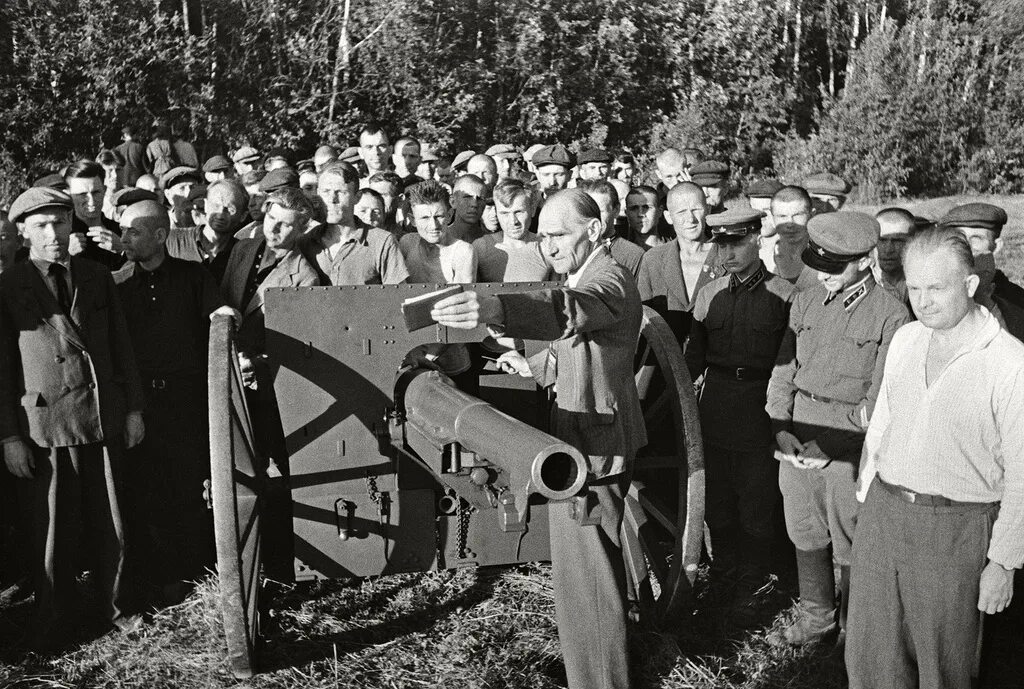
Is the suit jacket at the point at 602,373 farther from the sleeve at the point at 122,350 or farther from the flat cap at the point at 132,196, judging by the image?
the flat cap at the point at 132,196

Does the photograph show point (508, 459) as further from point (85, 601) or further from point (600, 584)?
point (85, 601)

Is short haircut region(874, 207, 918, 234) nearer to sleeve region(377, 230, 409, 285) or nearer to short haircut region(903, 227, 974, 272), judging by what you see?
short haircut region(903, 227, 974, 272)

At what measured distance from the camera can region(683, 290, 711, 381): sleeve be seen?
530cm

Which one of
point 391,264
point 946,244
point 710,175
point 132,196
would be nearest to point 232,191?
point 132,196

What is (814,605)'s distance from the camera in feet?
15.5

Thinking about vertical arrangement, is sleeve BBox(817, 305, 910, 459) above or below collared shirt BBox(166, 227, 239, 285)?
below

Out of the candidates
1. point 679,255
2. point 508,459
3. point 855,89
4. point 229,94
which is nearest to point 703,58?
point 855,89

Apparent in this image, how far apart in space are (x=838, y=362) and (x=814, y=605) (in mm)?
1098

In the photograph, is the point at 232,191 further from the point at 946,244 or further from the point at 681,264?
the point at 946,244

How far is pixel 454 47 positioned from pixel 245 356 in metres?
14.9

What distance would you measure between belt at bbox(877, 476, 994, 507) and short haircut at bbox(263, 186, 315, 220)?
10.3ft

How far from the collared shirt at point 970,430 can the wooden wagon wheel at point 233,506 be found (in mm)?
2361

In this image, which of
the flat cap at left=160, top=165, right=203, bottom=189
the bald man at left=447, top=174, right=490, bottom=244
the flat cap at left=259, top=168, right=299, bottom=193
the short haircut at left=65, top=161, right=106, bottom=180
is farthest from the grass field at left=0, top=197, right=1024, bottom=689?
the flat cap at left=160, top=165, right=203, bottom=189

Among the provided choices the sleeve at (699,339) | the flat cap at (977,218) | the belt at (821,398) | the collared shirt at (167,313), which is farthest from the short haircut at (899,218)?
the collared shirt at (167,313)
